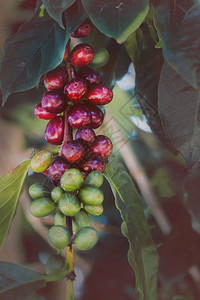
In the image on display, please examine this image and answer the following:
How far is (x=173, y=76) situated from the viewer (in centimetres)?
45

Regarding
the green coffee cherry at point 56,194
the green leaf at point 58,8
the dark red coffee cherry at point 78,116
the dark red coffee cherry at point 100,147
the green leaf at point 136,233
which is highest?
the green leaf at point 58,8

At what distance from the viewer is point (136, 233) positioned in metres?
0.47

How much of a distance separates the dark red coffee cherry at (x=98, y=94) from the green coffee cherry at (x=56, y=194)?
0.43 feet

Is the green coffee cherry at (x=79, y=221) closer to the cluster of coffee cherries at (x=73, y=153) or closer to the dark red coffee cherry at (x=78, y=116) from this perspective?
the cluster of coffee cherries at (x=73, y=153)

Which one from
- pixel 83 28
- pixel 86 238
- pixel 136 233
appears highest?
pixel 83 28

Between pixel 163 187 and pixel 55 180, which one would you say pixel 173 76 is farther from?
pixel 163 187

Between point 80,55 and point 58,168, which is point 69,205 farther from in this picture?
point 80,55

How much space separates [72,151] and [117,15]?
162 millimetres

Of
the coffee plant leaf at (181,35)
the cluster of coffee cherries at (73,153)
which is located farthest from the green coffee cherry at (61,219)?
the coffee plant leaf at (181,35)

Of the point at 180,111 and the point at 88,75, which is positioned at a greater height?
the point at 88,75

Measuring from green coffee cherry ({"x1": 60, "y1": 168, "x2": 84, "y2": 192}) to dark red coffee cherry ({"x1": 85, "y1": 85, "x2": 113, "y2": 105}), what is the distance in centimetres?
11

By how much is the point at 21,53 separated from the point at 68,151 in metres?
0.16

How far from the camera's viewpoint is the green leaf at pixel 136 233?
0.43 meters

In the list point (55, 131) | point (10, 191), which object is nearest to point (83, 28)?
point (55, 131)
